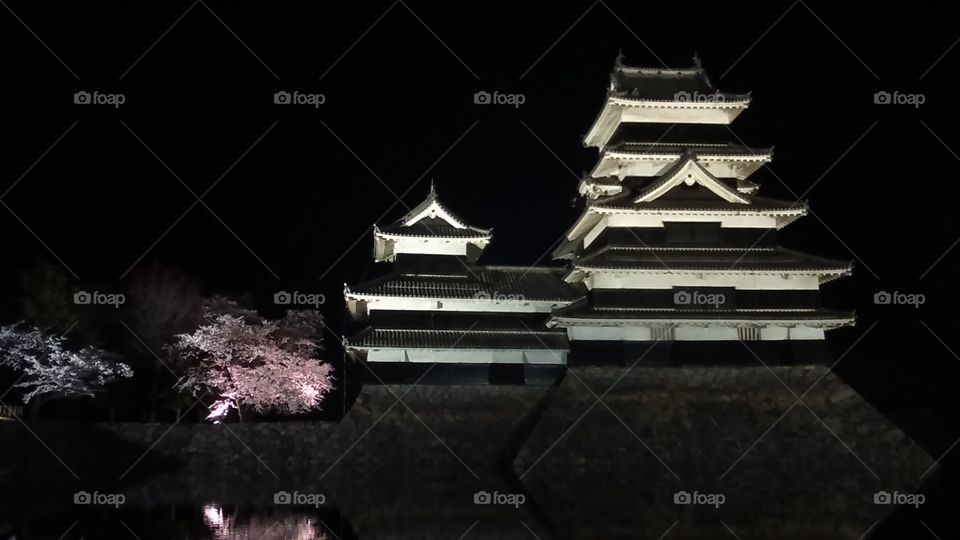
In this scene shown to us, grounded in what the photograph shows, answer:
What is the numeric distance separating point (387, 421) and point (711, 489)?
10201 mm

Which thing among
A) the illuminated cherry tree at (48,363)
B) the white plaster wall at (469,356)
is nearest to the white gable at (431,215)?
the white plaster wall at (469,356)

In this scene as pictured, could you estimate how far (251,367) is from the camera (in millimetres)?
33906

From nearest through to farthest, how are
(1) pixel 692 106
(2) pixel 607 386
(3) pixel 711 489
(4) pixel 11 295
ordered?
(3) pixel 711 489 < (2) pixel 607 386 < (1) pixel 692 106 < (4) pixel 11 295

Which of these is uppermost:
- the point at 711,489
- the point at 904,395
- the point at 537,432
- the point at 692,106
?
the point at 692,106

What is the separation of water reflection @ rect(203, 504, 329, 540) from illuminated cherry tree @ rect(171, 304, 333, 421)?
11.3 metres

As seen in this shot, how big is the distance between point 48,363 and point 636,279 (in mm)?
22176

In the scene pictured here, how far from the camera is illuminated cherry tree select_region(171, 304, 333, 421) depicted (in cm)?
3266

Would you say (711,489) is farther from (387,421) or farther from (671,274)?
(387,421)

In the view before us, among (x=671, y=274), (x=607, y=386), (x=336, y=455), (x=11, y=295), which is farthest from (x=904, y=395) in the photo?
(x=11, y=295)

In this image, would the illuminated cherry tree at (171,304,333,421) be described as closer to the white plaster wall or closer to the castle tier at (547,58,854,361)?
the white plaster wall

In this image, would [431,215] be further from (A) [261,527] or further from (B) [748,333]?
(A) [261,527]

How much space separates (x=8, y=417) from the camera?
28.7 metres

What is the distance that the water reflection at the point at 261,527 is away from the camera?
57.1 feet

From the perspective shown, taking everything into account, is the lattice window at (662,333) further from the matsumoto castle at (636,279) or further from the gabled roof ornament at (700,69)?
the gabled roof ornament at (700,69)
